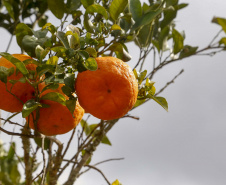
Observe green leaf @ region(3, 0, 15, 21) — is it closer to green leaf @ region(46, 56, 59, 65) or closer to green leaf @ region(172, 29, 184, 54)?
green leaf @ region(172, 29, 184, 54)

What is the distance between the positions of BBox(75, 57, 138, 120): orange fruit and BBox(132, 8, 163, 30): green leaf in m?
0.21

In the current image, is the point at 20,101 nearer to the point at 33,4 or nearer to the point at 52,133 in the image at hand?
the point at 52,133

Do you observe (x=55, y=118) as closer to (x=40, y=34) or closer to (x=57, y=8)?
(x=40, y=34)

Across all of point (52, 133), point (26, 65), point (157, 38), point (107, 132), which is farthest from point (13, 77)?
point (157, 38)

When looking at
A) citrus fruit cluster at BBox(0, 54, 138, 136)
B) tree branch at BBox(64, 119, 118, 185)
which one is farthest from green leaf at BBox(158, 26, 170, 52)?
citrus fruit cluster at BBox(0, 54, 138, 136)

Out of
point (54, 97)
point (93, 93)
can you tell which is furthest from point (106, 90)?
point (54, 97)

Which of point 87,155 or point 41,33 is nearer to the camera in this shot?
point 41,33

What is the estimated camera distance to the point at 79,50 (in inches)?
35.4

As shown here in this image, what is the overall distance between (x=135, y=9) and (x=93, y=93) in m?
0.37

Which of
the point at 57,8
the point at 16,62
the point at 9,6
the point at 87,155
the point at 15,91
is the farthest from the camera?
the point at 9,6

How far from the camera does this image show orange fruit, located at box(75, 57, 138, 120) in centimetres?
93

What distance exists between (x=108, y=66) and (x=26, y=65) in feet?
0.73

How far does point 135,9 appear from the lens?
115cm

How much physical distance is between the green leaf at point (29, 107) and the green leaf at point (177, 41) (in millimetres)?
768
